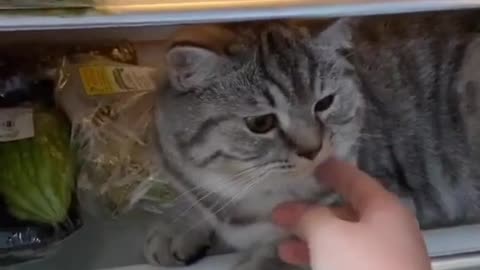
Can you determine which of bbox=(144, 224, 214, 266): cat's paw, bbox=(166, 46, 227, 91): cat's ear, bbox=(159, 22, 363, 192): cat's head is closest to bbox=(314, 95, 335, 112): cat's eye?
bbox=(159, 22, 363, 192): cat's head

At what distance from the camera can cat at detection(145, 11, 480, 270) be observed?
891mm

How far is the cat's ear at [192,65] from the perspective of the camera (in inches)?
33.8

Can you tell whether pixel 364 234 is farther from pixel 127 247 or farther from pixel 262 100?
pixel 127 247

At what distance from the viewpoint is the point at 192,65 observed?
88cm

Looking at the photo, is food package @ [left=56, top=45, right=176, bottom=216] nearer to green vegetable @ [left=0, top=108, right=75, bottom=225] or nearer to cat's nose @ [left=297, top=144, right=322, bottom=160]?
green vegetable @ [left=0, top=108, right=75, bottom=225]

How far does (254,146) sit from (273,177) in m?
0.05

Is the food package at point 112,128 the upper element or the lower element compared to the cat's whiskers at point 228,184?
upper

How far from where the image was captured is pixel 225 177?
3.06 feet

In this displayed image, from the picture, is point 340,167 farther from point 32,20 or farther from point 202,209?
point 32,20

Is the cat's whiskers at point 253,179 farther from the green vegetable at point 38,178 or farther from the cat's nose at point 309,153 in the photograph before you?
the green vegetable at point 38,178

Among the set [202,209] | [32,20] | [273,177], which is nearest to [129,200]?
[202,209]

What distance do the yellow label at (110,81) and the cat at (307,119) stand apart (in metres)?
0.12

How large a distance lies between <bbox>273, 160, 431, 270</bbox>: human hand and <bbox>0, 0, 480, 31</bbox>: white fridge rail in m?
0.18

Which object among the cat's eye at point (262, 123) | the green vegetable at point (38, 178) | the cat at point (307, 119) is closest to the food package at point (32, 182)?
Answer: the green vegetable at point (38, 178)
